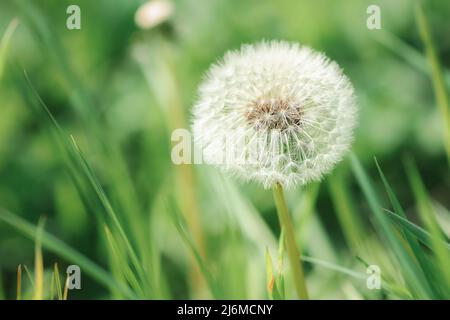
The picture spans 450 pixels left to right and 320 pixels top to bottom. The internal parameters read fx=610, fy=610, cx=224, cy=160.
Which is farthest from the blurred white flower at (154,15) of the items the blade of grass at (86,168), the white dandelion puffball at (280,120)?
the blade of grass at (86,168)

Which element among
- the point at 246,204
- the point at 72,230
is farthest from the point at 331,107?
the point at 72,230

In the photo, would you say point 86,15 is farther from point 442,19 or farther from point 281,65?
point 281,65

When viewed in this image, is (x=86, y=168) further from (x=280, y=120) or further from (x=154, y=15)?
(x=154, y=15)

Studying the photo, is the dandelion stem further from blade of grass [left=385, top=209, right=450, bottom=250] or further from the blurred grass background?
the blurred grass background

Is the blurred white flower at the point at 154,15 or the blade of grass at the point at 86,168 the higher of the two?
the blurred white flower at the point at 154,15

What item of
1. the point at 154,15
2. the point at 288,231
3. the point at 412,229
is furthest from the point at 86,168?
the point at 154,15

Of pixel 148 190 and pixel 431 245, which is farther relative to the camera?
pixel 148 190

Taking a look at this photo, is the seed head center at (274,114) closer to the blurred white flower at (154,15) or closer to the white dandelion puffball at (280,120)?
the white dandelion puffball at (280,120)
